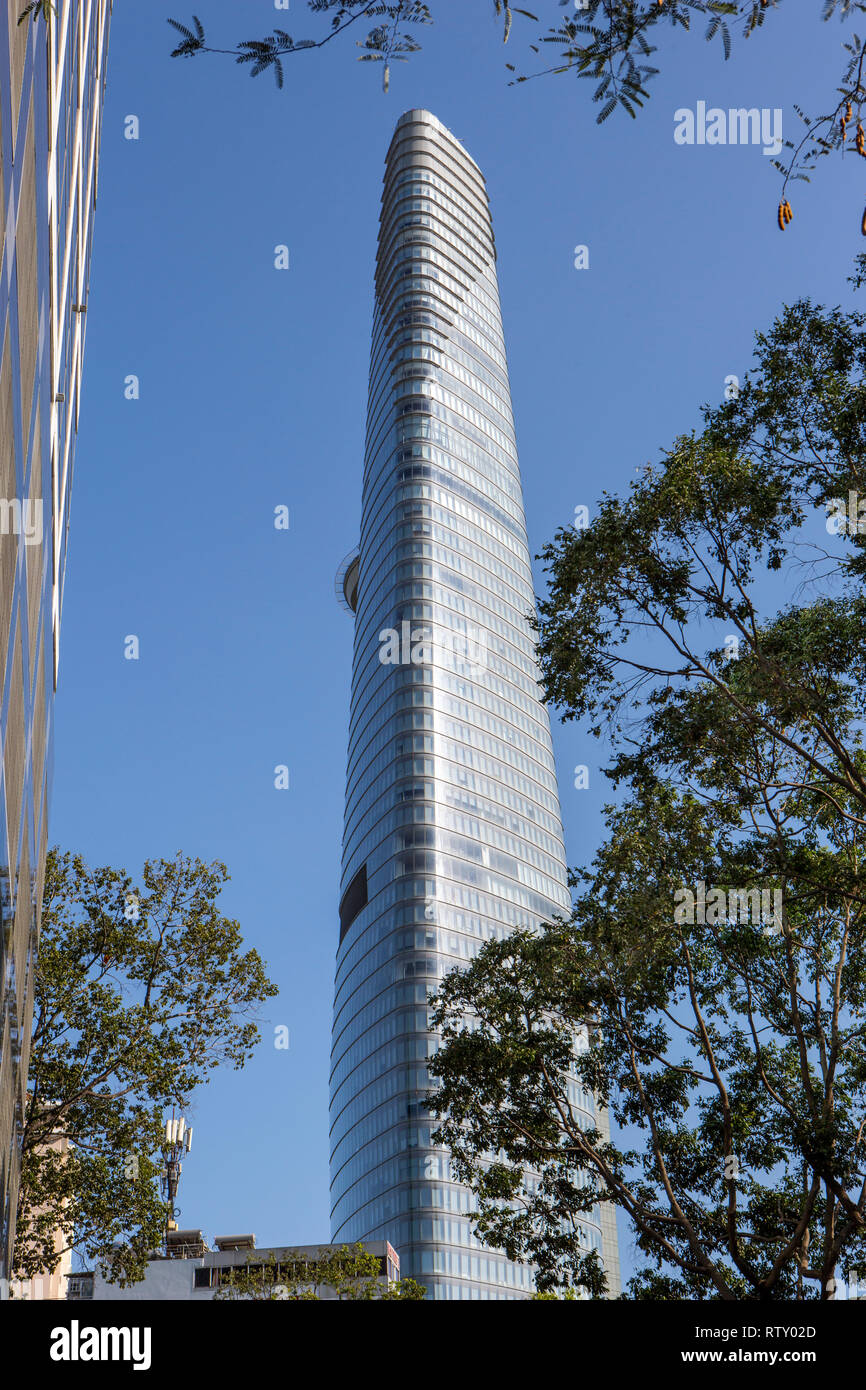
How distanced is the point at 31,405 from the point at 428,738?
122807 millimetres

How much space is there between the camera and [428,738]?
13525 centimetres

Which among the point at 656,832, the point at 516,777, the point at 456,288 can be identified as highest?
the point at 456,288

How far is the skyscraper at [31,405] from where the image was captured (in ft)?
33.2

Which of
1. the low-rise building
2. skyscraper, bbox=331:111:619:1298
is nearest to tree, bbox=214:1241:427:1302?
the low-rise building

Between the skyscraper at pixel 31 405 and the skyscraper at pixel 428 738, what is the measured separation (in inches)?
3840

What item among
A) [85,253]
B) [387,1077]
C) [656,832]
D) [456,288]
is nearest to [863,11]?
[656,832]

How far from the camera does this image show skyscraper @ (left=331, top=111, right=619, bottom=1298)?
391ft

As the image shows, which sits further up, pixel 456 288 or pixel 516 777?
pixel 456 288

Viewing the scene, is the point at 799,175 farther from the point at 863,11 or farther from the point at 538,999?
the point at 538,999

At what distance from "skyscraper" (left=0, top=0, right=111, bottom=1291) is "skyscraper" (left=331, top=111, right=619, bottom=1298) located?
3840 inches

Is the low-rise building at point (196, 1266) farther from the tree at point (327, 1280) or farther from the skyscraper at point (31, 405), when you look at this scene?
the skyscraper at point (31, 405)

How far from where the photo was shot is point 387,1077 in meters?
122
